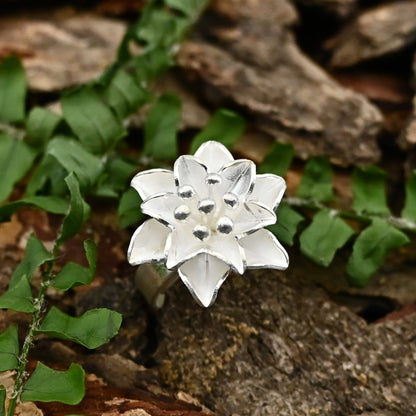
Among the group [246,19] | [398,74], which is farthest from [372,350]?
[246,19]

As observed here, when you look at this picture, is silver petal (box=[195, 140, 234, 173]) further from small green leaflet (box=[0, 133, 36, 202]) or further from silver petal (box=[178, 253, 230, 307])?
small green leaflet (box=[0, 133, 36, 202])

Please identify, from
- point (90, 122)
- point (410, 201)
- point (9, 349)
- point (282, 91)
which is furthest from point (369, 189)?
point (9, 349)

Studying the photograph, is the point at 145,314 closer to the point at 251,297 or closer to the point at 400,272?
the point at 251,297

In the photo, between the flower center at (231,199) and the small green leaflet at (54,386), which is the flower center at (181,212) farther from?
the small green leaflet at (54,386)

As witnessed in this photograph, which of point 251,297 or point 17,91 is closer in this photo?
point 251,297

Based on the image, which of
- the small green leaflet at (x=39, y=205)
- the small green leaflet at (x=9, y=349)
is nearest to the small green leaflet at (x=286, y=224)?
the small green leaflet at (x=39, y=205)

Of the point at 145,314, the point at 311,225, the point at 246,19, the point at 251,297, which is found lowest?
the point at 145,314

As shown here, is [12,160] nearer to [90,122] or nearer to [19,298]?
[90,122]
